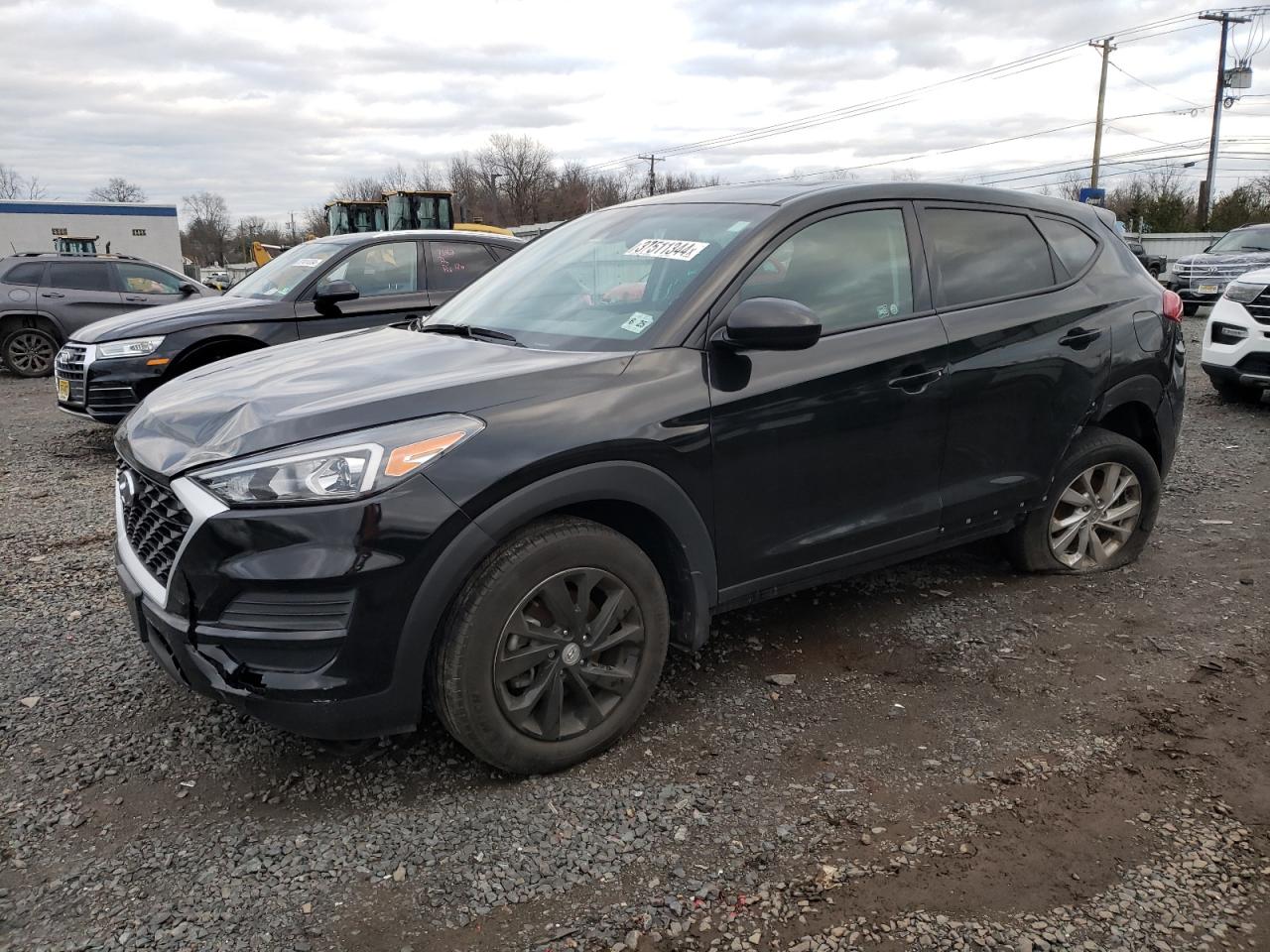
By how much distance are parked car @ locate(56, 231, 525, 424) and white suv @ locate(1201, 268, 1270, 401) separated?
651cm

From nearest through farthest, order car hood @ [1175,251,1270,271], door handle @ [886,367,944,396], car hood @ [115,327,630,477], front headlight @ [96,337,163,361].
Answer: car hood @ [115,327,630,477] < door handle @ [886,367,944,396] < front headlight @ [96,337,163,361] < car hood @ [1175,251,1270,271]

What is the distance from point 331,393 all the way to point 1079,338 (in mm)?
3062

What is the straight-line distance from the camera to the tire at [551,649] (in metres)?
2.54

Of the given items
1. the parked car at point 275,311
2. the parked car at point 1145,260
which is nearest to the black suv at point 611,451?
the parked car at point 1145,260

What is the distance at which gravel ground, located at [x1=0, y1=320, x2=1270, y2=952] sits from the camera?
2.24m

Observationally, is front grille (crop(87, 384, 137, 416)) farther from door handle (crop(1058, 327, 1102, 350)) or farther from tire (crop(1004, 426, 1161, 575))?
door handle (crop(1058, 327, 1102, 350))

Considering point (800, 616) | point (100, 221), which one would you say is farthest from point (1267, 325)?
point (100, 221)

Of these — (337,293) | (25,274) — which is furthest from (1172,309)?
(25,274)

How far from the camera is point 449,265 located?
7.81m

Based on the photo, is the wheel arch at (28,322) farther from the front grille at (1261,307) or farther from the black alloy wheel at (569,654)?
the front grille at (1261,307)

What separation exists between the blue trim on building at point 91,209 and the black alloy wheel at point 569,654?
4298 centimetres

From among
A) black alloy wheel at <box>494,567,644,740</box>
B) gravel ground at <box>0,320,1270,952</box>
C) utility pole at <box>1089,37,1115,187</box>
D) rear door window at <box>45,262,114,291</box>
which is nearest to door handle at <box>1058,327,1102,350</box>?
gravel ground at <box>0,320,1270,952</box>

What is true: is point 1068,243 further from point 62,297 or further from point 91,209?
point 91,209

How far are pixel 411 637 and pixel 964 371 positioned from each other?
230 centimetres
